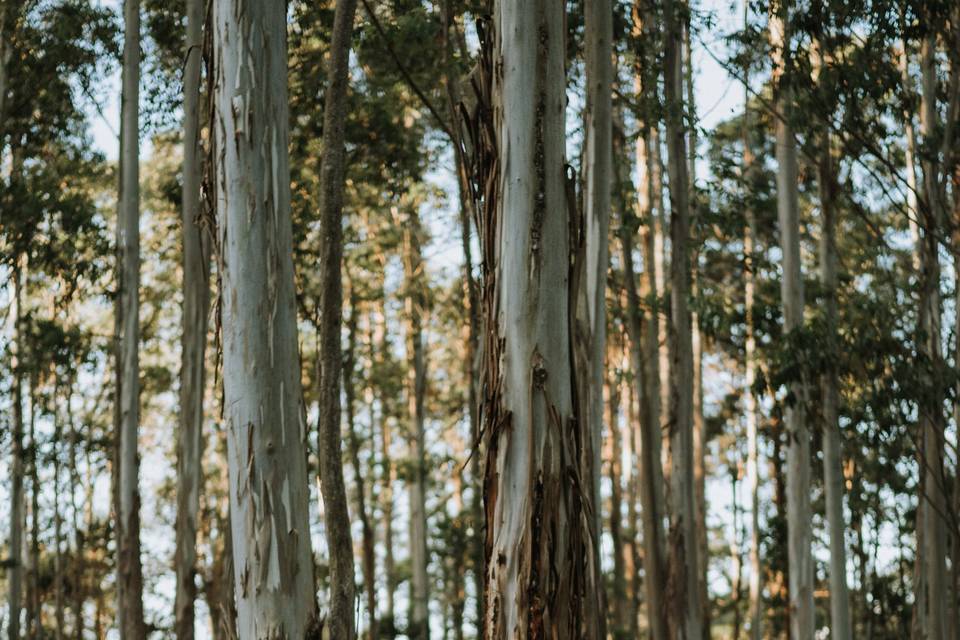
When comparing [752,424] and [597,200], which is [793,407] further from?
[752,424]

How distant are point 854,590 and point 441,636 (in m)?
7.63

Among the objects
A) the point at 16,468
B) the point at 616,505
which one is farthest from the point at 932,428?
the point at 16,468

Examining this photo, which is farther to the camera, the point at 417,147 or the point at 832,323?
the point at 417,147

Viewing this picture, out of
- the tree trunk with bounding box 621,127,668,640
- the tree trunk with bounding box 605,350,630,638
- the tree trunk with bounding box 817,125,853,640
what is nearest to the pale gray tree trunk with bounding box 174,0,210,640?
the tree trunk with bounding box 621,127,668,640

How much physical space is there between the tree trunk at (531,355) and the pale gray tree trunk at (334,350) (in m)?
2.39

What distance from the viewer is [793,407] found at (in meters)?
13.0

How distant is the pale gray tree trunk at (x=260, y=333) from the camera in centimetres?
479

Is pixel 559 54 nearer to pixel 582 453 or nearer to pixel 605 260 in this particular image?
pixel 582 453

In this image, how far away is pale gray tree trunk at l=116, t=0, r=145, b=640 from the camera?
38.4 feet

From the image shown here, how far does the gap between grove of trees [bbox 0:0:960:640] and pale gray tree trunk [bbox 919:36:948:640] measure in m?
0.05

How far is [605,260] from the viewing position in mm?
8156

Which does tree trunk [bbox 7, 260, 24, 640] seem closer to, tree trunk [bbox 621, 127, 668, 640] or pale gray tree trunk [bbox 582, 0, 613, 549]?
tree trunk [bbox 621, 127, 668, 640]

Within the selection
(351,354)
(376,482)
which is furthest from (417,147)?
(376,482)

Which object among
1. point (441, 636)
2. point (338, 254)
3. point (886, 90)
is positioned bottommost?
point (441, 636)
